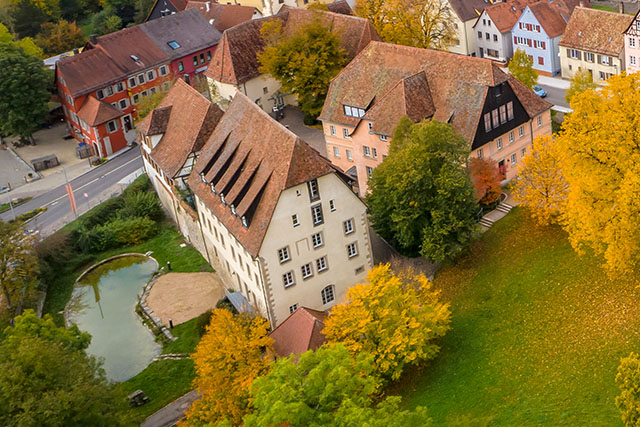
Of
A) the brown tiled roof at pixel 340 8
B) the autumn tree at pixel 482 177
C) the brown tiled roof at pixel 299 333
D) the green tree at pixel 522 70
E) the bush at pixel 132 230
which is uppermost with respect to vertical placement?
the brown tiled roof at pixel 340 8

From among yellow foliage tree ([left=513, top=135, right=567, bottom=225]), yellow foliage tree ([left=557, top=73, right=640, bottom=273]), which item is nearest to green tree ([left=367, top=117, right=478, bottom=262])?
yellow foliage tree ([left=513, top=135, right=567, bottom=225])

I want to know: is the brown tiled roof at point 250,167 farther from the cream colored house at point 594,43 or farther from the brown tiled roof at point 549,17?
the brown tiled roof at point 549,17

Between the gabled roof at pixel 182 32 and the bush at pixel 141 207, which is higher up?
the gabled roof at pixel 182 32

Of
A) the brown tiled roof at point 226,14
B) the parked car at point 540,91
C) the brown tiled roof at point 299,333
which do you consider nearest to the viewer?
the brown tiled roof at point 299,333

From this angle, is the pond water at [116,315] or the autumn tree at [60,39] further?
the autumn tree at [60,39]

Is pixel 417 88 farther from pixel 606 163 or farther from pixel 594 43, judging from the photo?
pixel 594 43

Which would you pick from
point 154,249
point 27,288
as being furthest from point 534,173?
point 27,288

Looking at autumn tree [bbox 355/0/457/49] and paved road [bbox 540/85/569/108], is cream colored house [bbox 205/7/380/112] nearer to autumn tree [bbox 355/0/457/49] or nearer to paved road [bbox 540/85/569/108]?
autumn tree [bbox 355/0/457/49]

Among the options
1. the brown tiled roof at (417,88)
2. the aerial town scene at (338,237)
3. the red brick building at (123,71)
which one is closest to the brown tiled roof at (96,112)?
the red brick building at (123,71)

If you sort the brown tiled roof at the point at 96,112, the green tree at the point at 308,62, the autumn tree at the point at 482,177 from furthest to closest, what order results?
1. the brown tiled roof at the point at 96,112
2. the green tree at the point at 308,62
3. the autumn tree at the point at 482,177
